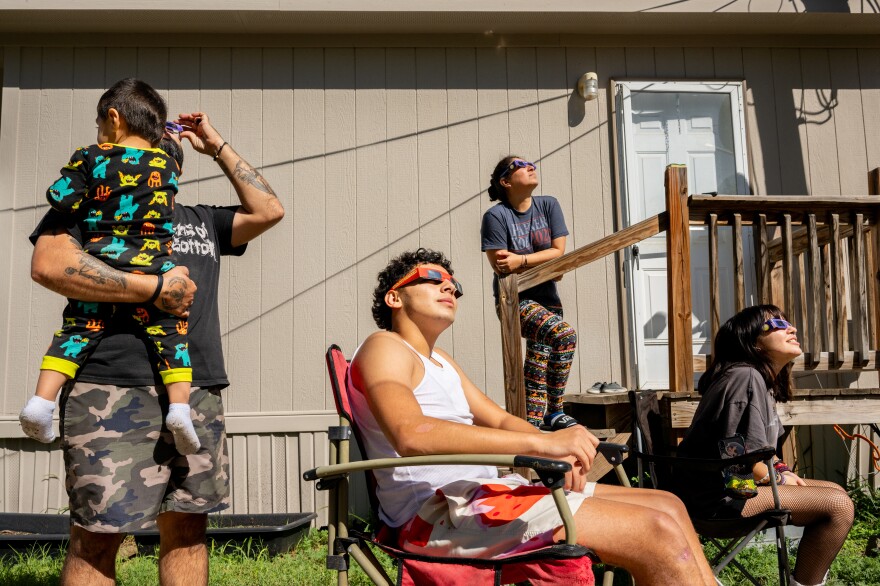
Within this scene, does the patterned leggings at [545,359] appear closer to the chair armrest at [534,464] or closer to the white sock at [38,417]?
the chair armrest at [534,464]

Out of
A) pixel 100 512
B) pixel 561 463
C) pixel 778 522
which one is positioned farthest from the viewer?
pixel 778 522

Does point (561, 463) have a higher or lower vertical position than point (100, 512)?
higher

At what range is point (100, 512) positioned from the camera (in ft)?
6.86

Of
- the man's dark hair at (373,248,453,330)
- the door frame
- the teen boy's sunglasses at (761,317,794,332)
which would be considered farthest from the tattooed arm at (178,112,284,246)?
the door frame

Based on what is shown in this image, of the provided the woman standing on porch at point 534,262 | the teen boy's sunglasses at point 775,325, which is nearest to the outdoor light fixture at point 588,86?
the woman standing on porch at point 534,262

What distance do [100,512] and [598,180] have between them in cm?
424

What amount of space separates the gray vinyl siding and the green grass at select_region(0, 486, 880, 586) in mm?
1030

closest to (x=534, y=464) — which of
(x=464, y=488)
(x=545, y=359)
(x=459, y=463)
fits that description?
(x=459, y=463)

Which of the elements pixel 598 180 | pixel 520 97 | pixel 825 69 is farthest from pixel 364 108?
pixel 825 69

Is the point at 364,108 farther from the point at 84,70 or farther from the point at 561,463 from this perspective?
the point at 561,463

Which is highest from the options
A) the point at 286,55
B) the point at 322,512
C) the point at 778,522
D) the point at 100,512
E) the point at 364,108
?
the point at 286,55

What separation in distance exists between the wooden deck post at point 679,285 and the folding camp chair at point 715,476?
0.43m

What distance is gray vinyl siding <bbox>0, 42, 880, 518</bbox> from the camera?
17.1ft

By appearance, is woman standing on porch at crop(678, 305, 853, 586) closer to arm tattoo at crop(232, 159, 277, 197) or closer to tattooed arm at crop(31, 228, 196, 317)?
arm tattoo at crop(232, 159, 277, 197)
